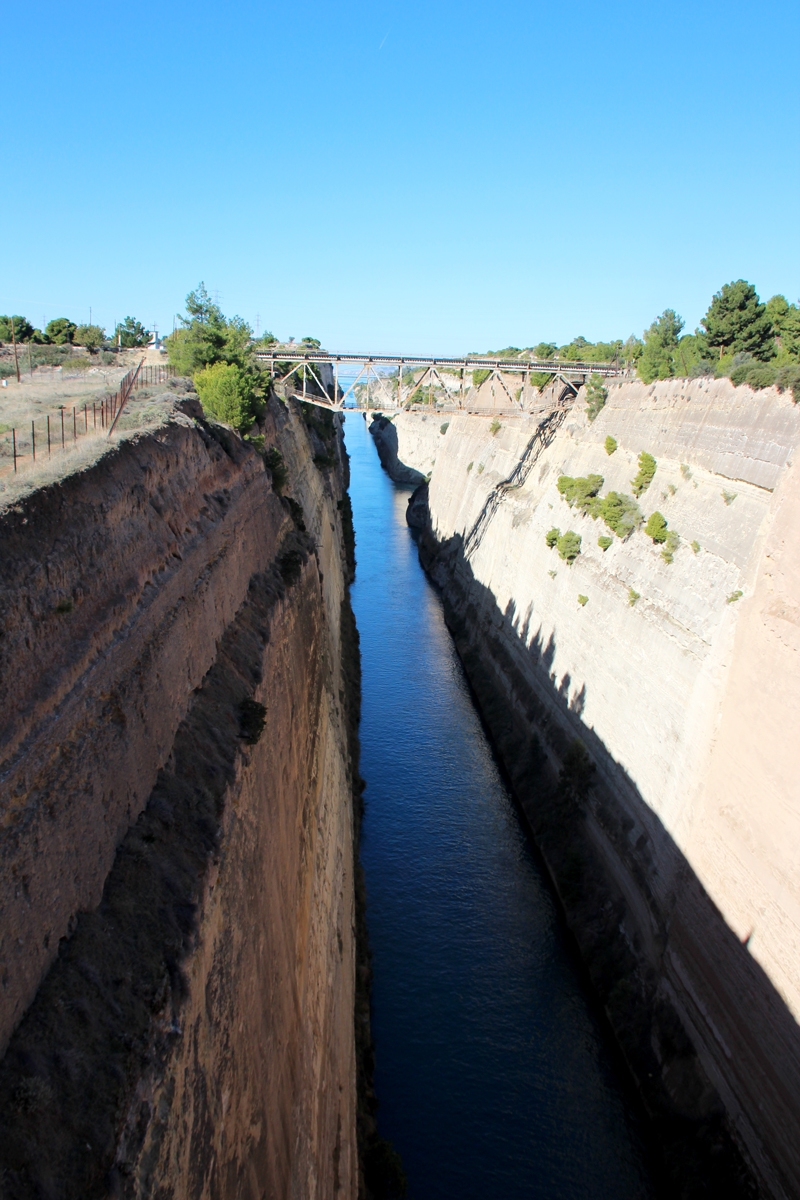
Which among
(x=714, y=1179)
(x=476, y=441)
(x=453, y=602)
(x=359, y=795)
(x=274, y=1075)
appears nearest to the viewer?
(x=274, y=1075)

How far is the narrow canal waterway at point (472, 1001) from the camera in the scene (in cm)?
1148

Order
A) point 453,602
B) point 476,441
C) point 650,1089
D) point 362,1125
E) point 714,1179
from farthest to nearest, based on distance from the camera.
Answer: point 476,441
point 453,602
point 650,1089
point 362,1125
point 714,1179

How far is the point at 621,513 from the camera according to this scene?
2055cm

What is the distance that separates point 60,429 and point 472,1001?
1117cm

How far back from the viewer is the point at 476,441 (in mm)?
43062

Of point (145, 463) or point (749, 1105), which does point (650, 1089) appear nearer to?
point (749, 1105)

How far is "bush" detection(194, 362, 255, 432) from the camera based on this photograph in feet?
52.1

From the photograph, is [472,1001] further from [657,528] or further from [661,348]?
[661,348]

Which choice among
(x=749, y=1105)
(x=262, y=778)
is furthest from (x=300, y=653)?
(x=749, y=1105)

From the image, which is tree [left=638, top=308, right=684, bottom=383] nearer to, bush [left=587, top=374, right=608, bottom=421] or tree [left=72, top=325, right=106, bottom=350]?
bush [left=587, top=374, right=608, bottom=421]

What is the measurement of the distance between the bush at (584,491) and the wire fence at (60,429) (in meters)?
13.7

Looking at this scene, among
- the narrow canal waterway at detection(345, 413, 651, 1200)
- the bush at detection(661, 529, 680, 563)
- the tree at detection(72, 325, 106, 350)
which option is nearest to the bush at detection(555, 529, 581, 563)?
the bush at detection(661, 529, 680, 563)

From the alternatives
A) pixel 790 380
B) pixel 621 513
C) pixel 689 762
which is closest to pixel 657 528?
pixel 621 513

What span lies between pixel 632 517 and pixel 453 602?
50.2ft
